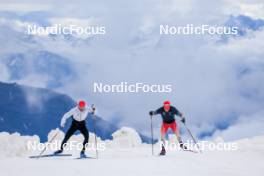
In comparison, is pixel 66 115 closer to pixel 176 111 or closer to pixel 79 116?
pixel 79 116

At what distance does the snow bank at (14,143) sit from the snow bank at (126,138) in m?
5.22

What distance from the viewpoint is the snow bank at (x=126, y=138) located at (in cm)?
3356

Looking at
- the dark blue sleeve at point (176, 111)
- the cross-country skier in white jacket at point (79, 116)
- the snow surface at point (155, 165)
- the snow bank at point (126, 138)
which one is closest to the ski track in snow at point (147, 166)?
the snow surface at point (155, 165)

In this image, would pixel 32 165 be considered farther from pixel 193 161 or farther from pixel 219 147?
pixel 219 147

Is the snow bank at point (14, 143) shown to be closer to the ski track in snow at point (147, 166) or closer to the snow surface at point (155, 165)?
the snow surface at point (155, 165)

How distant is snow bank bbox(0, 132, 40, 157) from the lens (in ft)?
89.9

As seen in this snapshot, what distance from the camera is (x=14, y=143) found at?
29.7m

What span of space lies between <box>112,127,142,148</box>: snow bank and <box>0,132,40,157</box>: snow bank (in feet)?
17.1

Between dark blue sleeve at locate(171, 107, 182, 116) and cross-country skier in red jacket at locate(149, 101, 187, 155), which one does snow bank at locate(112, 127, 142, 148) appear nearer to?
cross-country skier in red jacket at locate(149, 101, 187, 155)

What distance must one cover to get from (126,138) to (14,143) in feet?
25.7

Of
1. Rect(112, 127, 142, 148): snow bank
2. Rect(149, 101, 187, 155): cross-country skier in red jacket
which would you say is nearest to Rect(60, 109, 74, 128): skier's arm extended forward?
Rect(149, 101, 187, 155): cross-country skier in red jacket

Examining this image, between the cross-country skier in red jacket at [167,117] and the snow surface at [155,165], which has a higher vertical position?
the cross-country skier in red jacket at [167,117]

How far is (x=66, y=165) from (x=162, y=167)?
286cm

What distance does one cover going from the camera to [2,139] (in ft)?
101
